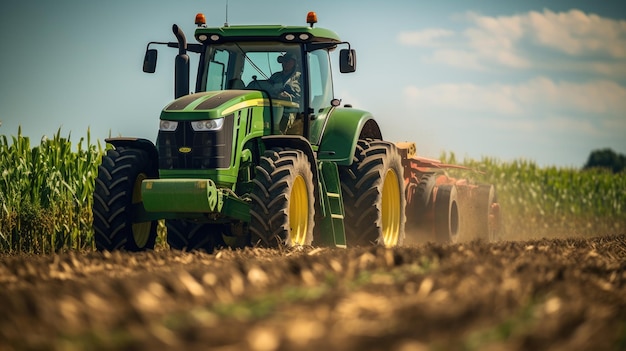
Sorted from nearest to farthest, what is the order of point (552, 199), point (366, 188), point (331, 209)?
point (331, 209), point (366, 188), point (552, 199)

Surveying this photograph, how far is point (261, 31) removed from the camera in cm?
1058

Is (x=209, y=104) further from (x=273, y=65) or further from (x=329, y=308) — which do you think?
(x=329, y=308)

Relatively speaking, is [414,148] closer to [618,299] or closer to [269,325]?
[618,299]

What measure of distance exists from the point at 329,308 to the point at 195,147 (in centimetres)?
560

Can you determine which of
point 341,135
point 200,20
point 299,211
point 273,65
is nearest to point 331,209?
point 299,211

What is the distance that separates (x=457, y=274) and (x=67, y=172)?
374 inches

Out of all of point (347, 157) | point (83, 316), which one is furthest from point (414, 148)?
point (83, 316)

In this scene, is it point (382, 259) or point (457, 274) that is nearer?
point (457, 274)

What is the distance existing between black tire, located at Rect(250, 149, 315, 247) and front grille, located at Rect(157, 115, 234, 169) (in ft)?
1.49

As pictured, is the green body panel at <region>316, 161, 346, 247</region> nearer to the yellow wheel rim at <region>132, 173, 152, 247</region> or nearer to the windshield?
the windshield

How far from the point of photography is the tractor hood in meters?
9.47

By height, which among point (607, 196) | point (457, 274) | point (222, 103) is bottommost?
point (607, 196)

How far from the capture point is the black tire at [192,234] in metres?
10.7

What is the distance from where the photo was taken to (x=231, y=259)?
756cm
